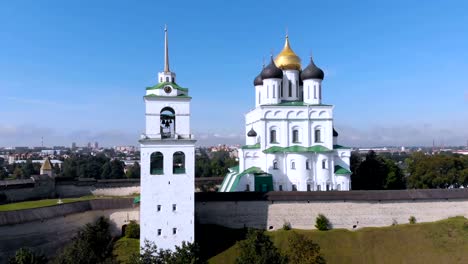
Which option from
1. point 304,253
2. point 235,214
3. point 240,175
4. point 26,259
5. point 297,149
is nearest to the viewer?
point 26,259

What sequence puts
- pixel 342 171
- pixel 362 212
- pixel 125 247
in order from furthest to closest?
pixel 342 171
pixel 362 212
pixel 125 247

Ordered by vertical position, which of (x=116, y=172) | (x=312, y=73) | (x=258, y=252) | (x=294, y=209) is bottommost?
(x=258, y=252)

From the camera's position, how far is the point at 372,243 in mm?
21750

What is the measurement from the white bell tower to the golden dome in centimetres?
1396

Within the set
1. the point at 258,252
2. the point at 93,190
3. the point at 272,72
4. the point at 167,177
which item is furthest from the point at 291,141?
the point at 93,190

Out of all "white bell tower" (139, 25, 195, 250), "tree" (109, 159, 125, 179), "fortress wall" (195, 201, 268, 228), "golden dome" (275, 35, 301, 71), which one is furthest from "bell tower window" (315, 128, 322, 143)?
"tree" (109, 159, 125, 179)

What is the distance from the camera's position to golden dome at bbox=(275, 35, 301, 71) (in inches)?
1250

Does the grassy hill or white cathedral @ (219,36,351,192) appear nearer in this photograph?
the grassy hill

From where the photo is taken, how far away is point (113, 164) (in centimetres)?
5831

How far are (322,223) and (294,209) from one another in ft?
5.49

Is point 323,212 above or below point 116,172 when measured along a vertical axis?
below

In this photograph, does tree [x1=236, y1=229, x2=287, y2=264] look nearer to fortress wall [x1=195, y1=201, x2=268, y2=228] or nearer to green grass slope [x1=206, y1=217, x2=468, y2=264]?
green grass slope [x1=206, y1=217, x2=468, y2=264]

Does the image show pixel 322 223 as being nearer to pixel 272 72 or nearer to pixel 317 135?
pixel 317 135

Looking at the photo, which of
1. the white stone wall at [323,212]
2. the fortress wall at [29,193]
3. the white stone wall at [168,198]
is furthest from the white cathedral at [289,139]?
the fortress wall at [29,193]
